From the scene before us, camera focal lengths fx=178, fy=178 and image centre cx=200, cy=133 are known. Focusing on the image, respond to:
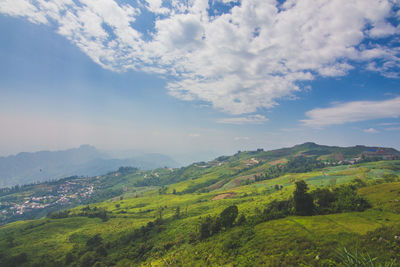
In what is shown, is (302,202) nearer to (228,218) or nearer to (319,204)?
(319,204)

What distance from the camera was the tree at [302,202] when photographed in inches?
2462

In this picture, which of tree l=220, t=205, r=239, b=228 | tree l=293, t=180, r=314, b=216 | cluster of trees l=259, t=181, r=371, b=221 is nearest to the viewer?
cluster of trees l=259, t=181, r=371, b=221

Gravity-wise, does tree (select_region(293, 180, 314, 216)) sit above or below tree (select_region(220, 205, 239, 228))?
above

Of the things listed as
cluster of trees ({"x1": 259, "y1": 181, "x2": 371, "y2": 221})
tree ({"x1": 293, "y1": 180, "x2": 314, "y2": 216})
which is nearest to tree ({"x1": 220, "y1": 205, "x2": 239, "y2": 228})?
cluster of trees ({"x1": 259, "y1": 181, "x2": 371, "y2": 221})

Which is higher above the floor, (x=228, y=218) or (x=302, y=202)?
(x=302, y=202)

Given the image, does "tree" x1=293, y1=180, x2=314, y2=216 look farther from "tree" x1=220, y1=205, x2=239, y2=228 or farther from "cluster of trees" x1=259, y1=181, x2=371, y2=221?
"tree" x1=220, y1=205, x2=239, y2=228

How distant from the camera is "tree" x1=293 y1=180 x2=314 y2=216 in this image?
6253 cm

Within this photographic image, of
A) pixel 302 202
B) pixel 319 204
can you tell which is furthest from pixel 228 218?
pixel 319 204

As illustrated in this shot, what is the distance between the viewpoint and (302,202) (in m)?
63.9

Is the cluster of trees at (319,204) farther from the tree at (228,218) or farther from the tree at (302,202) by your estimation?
the tree at (228,218)

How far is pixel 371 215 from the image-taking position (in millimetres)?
51781

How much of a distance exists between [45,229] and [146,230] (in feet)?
280

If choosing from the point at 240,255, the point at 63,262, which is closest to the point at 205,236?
the point at 240,255

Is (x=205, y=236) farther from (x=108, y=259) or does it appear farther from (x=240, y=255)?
(x=108, y=259)
